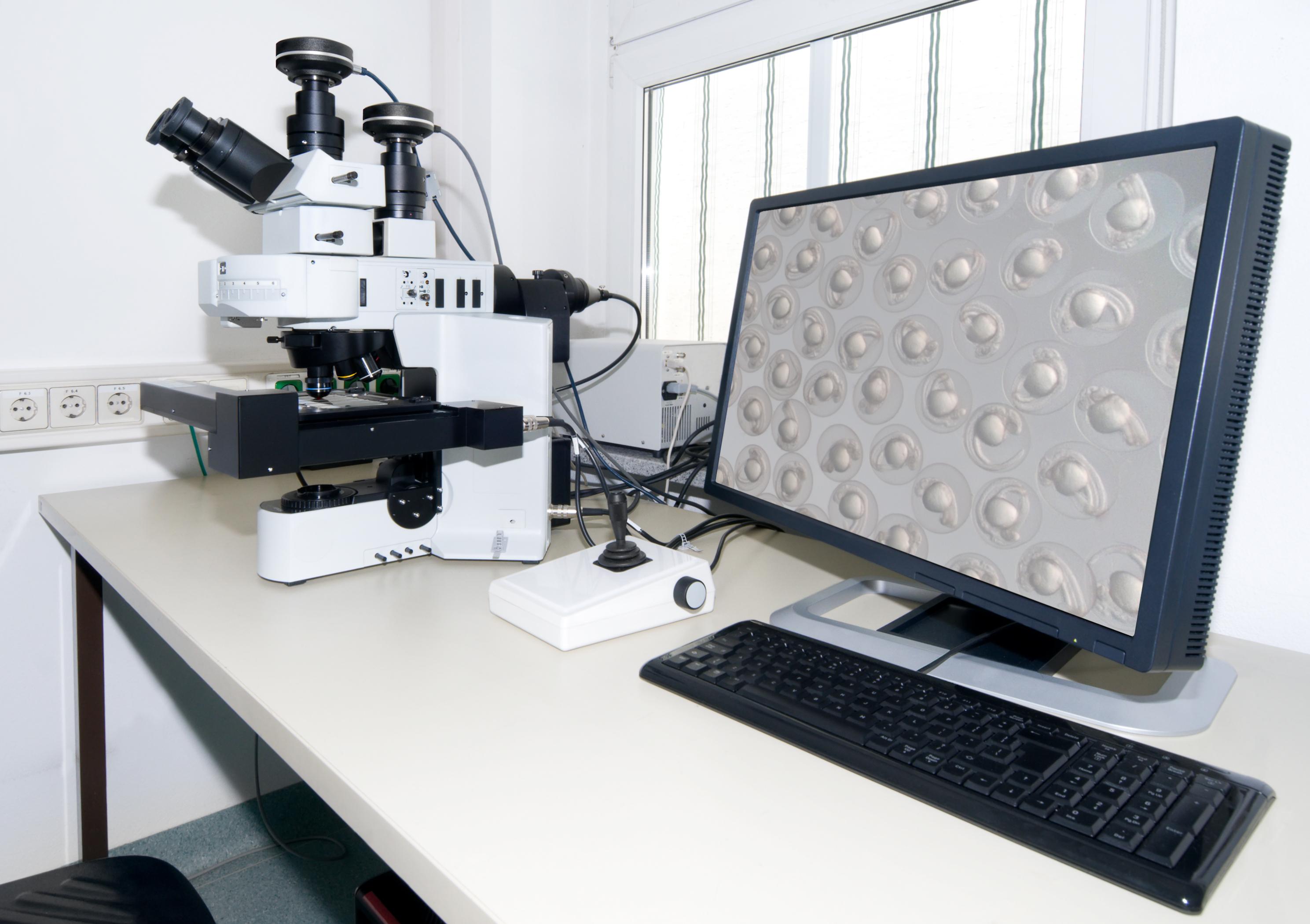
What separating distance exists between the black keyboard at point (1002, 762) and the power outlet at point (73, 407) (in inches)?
44.9

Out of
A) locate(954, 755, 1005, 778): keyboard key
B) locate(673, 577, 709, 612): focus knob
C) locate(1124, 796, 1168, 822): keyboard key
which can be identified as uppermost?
locate(673, 577, 709, 612): focus knob

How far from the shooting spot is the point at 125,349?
139 cm

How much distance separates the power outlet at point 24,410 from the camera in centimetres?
127

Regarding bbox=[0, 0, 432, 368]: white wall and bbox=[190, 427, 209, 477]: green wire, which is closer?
bbox=[0, 0, 432, 368]: white wall

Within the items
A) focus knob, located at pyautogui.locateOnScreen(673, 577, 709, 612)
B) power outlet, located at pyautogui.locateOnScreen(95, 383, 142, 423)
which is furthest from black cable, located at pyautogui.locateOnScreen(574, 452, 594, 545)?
power outlet, located at pyautogui.locateOnScreen(95, 383, 142, 423)

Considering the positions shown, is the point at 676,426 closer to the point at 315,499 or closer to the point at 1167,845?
the point at 315,499

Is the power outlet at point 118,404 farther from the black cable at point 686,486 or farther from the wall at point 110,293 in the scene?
the black cable at point 686,486

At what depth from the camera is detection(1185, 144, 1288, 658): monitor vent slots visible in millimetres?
553

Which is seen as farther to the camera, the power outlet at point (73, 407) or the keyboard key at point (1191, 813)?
the power outlet at point (73, 407)

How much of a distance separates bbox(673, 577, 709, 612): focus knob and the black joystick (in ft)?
0.17

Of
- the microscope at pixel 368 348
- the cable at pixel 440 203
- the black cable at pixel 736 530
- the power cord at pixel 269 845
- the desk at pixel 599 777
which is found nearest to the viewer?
the desk at pixel 599 777

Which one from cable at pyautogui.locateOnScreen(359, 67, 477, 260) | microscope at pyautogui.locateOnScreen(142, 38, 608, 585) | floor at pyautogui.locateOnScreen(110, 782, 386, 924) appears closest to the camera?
microscope at pyautogui.locateOnScreen(142, 38, 608, 585)

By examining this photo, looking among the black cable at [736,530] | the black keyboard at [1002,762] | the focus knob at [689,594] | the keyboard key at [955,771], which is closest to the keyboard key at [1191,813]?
the black keyboard at [1002,762]

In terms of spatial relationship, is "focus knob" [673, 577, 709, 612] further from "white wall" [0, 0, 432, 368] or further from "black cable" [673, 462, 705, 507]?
"white wall" [0, 0, 432, 368]
